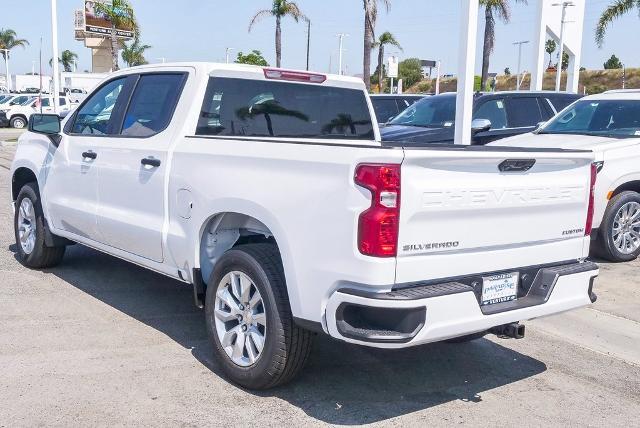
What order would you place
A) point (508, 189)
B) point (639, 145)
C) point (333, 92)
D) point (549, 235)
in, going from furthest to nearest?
point (639, 145) → point (333, 92) → point (549, 235) → point (508, 189)

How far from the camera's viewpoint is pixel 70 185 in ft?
20.5

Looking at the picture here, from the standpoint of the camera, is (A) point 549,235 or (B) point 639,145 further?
(B) point 639,145

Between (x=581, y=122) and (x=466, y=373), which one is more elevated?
(x=581, y=122)

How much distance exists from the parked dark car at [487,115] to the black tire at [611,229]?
11.9 ft

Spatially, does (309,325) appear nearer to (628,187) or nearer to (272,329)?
(272,329)

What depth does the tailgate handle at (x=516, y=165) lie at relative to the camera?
4.01m

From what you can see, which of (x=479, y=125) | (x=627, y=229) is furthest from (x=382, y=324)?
(x=479, y=125)

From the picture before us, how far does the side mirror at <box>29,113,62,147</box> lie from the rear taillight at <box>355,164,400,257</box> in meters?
3.93

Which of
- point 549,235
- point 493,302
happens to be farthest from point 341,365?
point 549,235

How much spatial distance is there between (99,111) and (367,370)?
3.20 meters

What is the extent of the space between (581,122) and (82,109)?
19.6 feet

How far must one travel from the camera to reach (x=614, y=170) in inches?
302

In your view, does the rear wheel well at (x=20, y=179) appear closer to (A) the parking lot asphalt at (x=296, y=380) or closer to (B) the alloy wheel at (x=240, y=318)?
(A) the parking lot asphalt at (x=296, y=380)

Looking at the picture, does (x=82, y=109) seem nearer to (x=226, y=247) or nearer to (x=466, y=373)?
(x=226, y=247)
